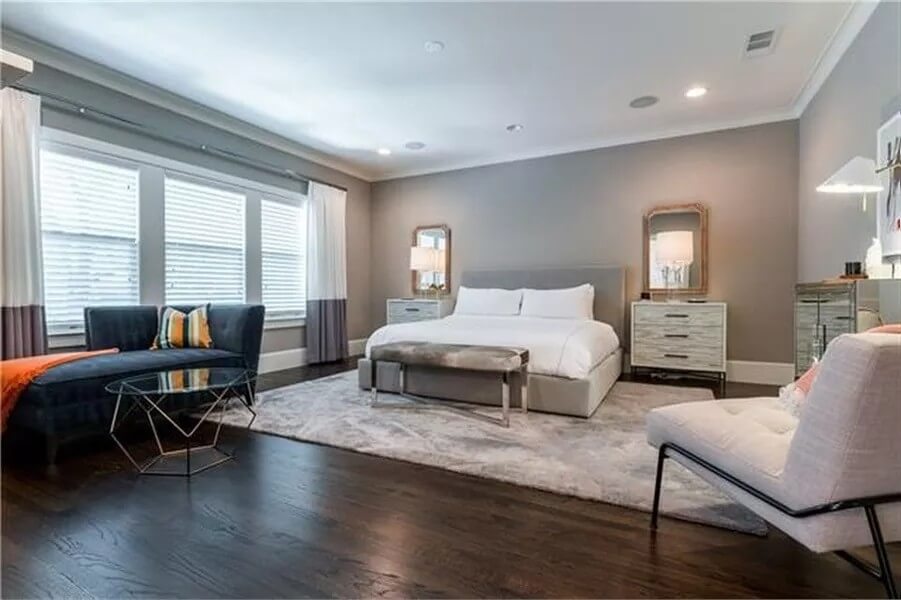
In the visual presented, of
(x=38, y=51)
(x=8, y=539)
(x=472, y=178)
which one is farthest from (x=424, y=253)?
(x=8, y=539)

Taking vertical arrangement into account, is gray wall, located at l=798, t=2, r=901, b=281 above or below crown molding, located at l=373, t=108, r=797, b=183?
below

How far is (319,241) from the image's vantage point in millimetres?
5887

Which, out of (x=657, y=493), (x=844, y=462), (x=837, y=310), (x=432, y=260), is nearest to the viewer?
(x=844, y=462)

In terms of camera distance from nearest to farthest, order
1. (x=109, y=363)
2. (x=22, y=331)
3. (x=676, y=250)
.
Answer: (x=109, y=363)
(x=22, y=331)
(x=676, y=250)

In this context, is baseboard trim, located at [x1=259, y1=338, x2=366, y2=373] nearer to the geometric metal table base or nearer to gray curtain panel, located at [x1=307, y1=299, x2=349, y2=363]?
gray curtain panel, located at [x1=307, y1=299, x2=349, y2=363]

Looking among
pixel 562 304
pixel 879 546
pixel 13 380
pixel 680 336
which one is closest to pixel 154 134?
pixel 13 380

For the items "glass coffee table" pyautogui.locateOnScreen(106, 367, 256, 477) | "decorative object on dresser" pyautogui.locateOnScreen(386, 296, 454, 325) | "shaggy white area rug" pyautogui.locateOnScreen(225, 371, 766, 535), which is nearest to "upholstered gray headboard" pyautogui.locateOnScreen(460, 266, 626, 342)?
"decorative object on dresser" pyautogui.locateOnScreen(386, 296, 454, 325)

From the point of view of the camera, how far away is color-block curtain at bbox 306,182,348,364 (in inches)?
229

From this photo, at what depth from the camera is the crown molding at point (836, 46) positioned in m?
2.82

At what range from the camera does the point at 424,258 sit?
6.12 metres

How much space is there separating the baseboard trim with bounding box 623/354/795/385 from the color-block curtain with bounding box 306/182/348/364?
15.4 feet

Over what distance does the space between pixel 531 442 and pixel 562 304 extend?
249cm

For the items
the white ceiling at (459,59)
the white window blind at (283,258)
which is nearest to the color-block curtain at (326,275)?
the white window blind at (283,258)

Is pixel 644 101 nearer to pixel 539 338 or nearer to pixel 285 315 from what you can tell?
pixel 539 338
